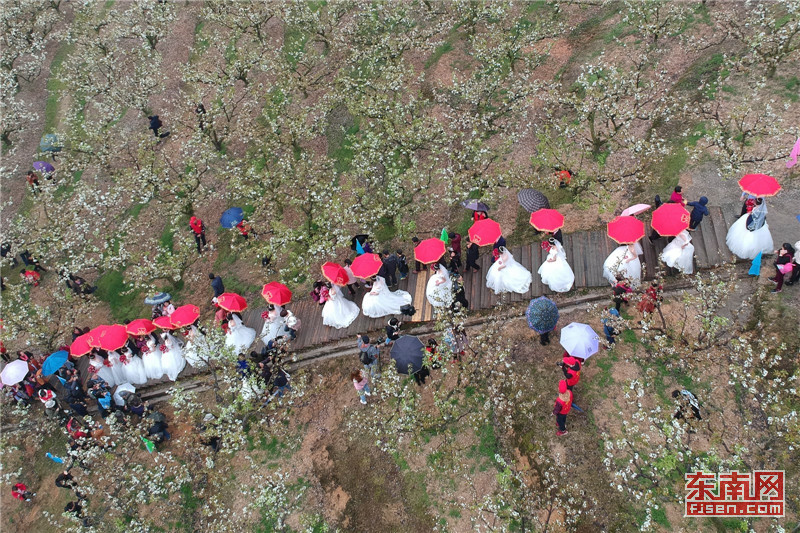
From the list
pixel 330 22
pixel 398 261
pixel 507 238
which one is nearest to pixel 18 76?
pixel 330 22

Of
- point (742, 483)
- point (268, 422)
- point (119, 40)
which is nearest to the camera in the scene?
point (742, 483)

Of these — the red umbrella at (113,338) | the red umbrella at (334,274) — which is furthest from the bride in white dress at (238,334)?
the red umbrella at (334,274)

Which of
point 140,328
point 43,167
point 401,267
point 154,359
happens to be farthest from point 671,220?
point 43,167

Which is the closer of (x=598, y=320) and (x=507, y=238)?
(x=598, y=320)

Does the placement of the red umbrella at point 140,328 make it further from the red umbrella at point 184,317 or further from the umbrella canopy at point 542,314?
the umbrella canopy at point 542,314

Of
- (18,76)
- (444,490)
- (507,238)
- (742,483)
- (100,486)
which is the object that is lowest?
(100,486)

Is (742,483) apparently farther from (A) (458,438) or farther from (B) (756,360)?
(A) (458,438)

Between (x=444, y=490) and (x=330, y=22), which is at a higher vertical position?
(x=330, y=22)
